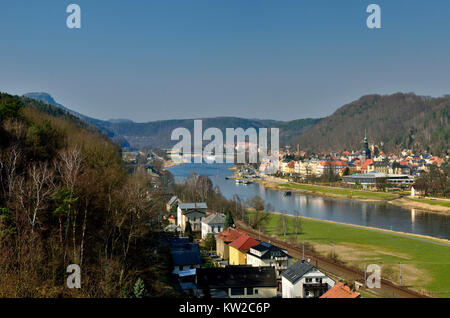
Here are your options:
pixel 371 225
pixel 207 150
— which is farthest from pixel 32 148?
pixel 207 150

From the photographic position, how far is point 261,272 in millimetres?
7473

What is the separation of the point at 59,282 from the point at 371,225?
40.9 ft

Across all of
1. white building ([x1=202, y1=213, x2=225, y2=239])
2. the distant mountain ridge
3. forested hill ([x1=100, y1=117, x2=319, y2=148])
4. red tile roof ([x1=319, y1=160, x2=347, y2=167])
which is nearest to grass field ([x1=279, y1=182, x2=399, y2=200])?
red tile roof ([x1=319, y1=160, x2=347, y2=167])

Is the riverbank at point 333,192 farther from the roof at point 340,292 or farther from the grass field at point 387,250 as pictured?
the roof at point 340,292

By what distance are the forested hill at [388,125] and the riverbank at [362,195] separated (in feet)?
63.5

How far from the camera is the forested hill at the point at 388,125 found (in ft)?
167

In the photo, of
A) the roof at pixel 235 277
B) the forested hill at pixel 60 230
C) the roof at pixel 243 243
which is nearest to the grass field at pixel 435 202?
the roof at pixel 243 243

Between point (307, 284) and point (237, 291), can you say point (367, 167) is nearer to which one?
point (307, 284)

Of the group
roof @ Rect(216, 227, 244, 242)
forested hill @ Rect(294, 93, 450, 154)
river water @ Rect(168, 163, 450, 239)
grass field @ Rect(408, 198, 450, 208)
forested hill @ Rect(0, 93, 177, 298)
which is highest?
forested hill @ Rect(294, 93, 450, 154)

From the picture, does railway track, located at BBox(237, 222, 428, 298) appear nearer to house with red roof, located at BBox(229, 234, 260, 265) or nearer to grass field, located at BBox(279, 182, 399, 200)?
house with red roof, located at BBox(229, 234, 260, 265)

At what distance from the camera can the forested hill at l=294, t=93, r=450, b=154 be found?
5100 cm

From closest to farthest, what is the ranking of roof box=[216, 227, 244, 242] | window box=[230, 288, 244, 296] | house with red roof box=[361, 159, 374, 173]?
window box=[230, 288, 244, 296]
roof box=[216, 227, 244, 242]
house with red roof box=[361, 159, 374, 173]

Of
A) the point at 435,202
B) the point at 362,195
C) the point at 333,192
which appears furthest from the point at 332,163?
the point at 435,202

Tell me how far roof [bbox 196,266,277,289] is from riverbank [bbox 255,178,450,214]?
1370 centimetres
